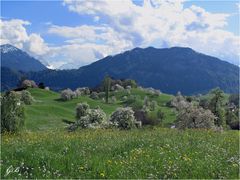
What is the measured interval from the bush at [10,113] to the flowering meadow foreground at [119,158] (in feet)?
104

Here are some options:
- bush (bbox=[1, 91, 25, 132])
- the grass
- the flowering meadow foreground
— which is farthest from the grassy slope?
the flowering meadow foreground

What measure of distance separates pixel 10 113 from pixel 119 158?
38.1 meters

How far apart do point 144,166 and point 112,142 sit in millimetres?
3209

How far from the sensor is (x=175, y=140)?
17.3 m

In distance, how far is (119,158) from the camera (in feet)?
46.7

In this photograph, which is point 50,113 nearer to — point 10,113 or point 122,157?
point 10,113

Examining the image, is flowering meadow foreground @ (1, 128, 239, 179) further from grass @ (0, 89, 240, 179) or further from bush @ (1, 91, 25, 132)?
bush @ (1, 91, 25, 132)

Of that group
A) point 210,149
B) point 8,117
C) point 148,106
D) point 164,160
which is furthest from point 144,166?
point 148,106

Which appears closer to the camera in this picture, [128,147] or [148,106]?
[128,147]

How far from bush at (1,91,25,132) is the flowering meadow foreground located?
3183cm

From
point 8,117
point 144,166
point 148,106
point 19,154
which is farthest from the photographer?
point 148,106

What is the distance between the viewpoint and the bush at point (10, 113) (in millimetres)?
47844

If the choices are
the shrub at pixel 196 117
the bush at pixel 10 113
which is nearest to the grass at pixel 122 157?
the shrub at pixel 196 117

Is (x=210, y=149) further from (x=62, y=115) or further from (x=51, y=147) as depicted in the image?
(x=62, y=115)
